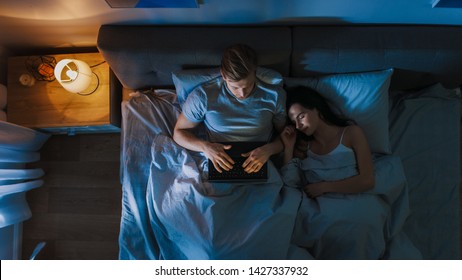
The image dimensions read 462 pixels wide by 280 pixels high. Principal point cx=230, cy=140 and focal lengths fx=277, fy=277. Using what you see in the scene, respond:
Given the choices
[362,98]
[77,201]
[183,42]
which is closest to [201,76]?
[183,42]

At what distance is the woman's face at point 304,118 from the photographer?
1249 mm

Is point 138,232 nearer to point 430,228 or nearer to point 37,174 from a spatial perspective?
point 37,174

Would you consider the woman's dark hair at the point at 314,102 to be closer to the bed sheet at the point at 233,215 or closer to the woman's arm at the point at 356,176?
the woman's arm at the point at 356,176

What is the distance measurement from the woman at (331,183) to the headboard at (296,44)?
0.21m

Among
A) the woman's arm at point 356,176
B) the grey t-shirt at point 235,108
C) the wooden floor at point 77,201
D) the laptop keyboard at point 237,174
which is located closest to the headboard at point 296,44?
the grey t-shirt at point 235,108

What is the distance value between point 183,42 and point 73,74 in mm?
508

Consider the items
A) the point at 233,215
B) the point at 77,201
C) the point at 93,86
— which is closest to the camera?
the point at 233,215

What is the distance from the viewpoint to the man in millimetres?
1189

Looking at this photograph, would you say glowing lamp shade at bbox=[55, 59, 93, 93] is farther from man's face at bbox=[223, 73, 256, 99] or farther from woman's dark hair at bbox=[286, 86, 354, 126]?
woman's dark hair at bbox=[286, 86, 354, 126]

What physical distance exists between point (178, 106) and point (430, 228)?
1.36 metres

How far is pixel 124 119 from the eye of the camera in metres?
1.40

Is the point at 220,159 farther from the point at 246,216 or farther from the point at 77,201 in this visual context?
the point at 77,201

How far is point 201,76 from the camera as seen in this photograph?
4.10 ft

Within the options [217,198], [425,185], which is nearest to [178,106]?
[217,198]
